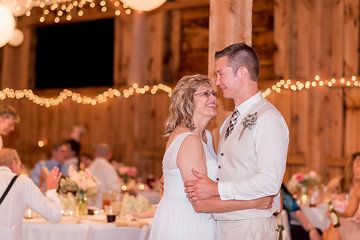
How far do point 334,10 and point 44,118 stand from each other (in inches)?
224

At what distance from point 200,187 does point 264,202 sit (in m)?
0.30

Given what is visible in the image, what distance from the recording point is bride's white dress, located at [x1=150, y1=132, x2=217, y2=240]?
3752 millimetres

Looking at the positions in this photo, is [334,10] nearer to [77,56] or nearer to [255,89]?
[77,56]

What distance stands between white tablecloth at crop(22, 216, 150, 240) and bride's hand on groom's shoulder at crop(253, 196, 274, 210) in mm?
1878

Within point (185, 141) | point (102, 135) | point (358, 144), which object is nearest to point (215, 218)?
point (185, 141)

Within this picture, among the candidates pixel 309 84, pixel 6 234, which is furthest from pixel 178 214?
pixel 309 84

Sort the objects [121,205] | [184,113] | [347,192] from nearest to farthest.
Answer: [184,113]
[121,205]
[347,192]

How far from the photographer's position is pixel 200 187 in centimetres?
350

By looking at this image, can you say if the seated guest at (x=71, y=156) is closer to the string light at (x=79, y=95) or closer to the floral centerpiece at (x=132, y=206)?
the string light at (x=79, y=95)

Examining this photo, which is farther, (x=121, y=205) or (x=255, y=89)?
(x=121, y=205)

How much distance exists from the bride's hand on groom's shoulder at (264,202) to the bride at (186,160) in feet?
1.02

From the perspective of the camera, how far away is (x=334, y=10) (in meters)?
10.2

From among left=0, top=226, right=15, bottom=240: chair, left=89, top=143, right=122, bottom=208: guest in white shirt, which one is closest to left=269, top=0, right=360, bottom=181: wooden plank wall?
left=89, top=143, right=122, bottom=208: guest in white shirt

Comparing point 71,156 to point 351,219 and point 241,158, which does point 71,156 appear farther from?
point 241,158
